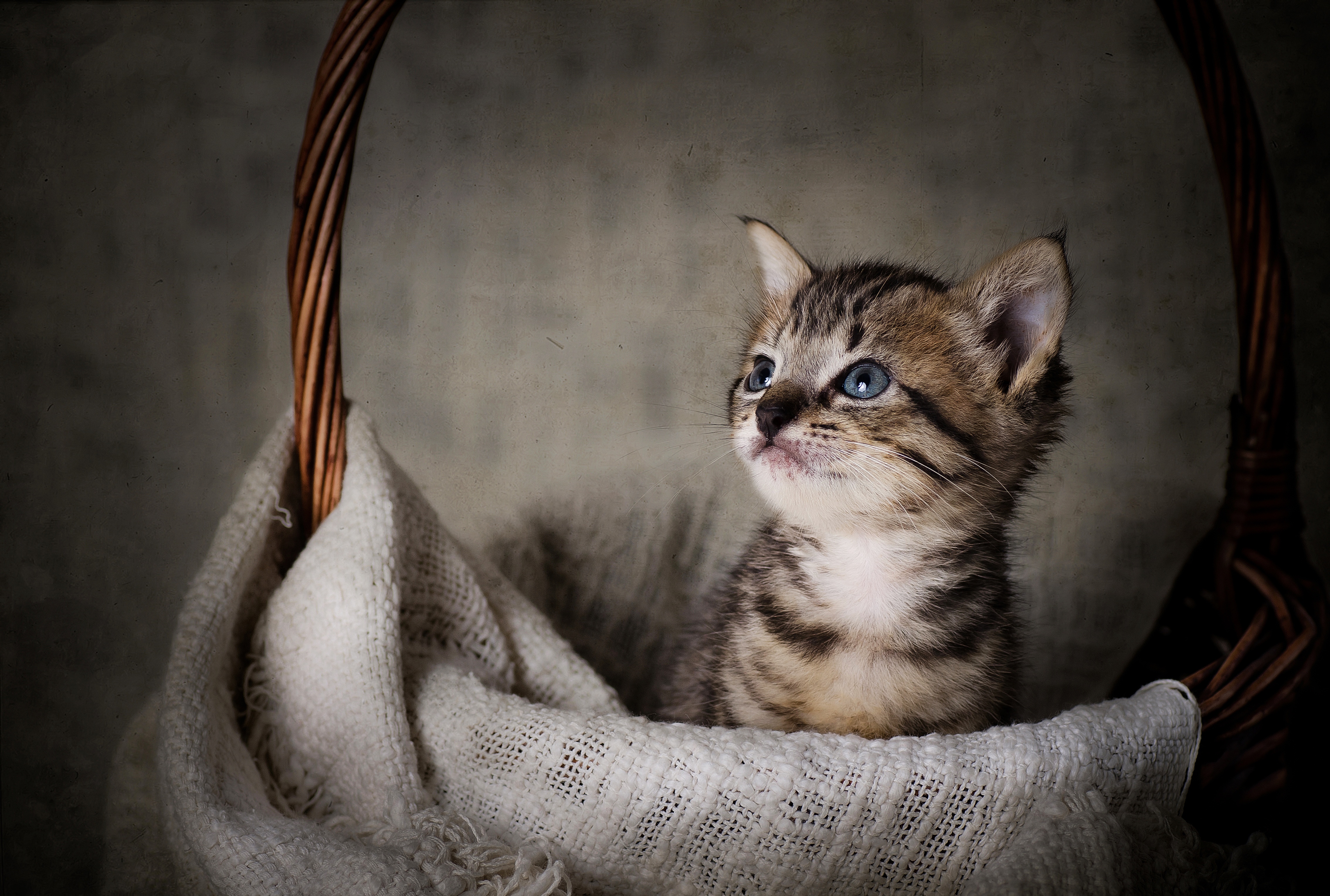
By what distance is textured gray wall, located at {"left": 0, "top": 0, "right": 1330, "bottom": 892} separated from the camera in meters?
0.90

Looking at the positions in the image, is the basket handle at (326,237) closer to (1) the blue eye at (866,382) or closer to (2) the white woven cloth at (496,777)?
(2) the white woven cloth at (496,777)

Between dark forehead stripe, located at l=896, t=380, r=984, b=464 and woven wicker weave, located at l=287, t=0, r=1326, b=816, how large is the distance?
0.90ft

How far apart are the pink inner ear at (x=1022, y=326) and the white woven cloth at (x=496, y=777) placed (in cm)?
31

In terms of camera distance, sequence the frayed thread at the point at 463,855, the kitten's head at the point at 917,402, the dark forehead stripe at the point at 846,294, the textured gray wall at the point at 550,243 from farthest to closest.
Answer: the textured gray wall at the point at 550,243 → the dark forehead stripe at the point at 846,294 → the kitten's head at the point at 917,402 → the frayed thread at the point at 463,855

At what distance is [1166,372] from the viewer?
3.23 feet

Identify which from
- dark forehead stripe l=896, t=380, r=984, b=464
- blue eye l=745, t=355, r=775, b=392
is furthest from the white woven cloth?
blue eye l=745, t=355, r=775, b=392

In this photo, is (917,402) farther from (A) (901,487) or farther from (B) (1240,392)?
(B) (1240,392)

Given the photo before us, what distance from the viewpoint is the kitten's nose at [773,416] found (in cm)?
66

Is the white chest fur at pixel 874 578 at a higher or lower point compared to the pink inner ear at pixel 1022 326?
lower

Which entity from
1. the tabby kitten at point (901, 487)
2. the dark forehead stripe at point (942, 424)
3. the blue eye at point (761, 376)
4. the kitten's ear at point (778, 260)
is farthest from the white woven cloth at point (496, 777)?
the kitten's ear at point (778, 260)

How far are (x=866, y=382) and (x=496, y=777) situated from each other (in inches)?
18.9

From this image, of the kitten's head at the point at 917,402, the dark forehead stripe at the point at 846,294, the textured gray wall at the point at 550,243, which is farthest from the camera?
the textured gray wall at the point at 550,243

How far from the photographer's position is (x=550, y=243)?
3.56 feet

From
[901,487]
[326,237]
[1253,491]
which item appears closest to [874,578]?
[901,487]
